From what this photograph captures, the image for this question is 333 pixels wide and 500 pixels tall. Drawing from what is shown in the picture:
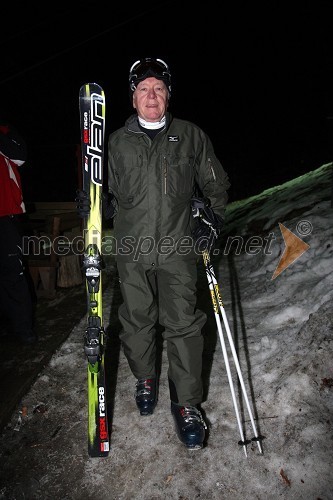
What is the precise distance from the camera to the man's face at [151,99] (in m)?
2.40

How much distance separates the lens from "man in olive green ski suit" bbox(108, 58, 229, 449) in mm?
2408

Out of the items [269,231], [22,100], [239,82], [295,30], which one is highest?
[295,30]

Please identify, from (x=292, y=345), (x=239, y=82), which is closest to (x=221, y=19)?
(x=239, y=82)

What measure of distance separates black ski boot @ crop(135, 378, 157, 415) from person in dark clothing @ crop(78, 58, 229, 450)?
0.22 meters

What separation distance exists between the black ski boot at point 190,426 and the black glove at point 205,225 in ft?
4.15

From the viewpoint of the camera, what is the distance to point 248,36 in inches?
1746

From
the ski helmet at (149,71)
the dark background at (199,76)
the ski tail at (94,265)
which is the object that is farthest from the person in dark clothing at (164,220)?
the dark background at (199,76)

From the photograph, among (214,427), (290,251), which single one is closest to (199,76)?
(290,251)

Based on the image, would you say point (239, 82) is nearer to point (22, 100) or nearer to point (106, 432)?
point (22, 100)

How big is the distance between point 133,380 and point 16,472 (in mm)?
1220

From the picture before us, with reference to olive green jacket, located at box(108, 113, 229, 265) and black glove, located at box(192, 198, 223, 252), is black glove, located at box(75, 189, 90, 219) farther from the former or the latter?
black glove, located at box(192, 198, 223, 252)
